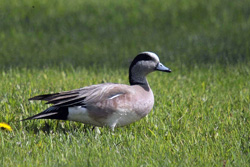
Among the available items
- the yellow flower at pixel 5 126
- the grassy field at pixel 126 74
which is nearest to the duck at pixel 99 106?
the grassy field at pixel 126 74

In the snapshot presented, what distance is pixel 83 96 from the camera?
488cm

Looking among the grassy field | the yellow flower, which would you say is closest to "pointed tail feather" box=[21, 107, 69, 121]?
the grassy field

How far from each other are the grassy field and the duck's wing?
1.05 ft

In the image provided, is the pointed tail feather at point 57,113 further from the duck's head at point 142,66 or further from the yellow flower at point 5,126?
the duck's head at point 142,66

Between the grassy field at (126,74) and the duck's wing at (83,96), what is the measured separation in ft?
1.05

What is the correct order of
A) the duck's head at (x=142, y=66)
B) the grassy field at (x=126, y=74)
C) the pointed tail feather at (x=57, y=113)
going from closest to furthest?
1. the grassy field at (x=126, y=74)
2. the pointed tail feather at (x=57, y=113)
3. the duck's head at (x=142, y=66)

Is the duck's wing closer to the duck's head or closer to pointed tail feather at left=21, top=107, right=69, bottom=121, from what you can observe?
pointed tail feather at left=21, top=107, right=69, bottom=121

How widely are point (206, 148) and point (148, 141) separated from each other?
0.57 metres

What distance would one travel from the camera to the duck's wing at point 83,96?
15.8ft

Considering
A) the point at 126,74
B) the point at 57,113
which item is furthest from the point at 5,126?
the point at 126,74

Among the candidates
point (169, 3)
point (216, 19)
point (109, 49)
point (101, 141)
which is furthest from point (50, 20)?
point (101, 141)

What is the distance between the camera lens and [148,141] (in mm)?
Answer: 4543

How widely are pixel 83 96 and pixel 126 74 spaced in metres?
3.21

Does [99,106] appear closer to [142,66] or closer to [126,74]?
[142,66]
